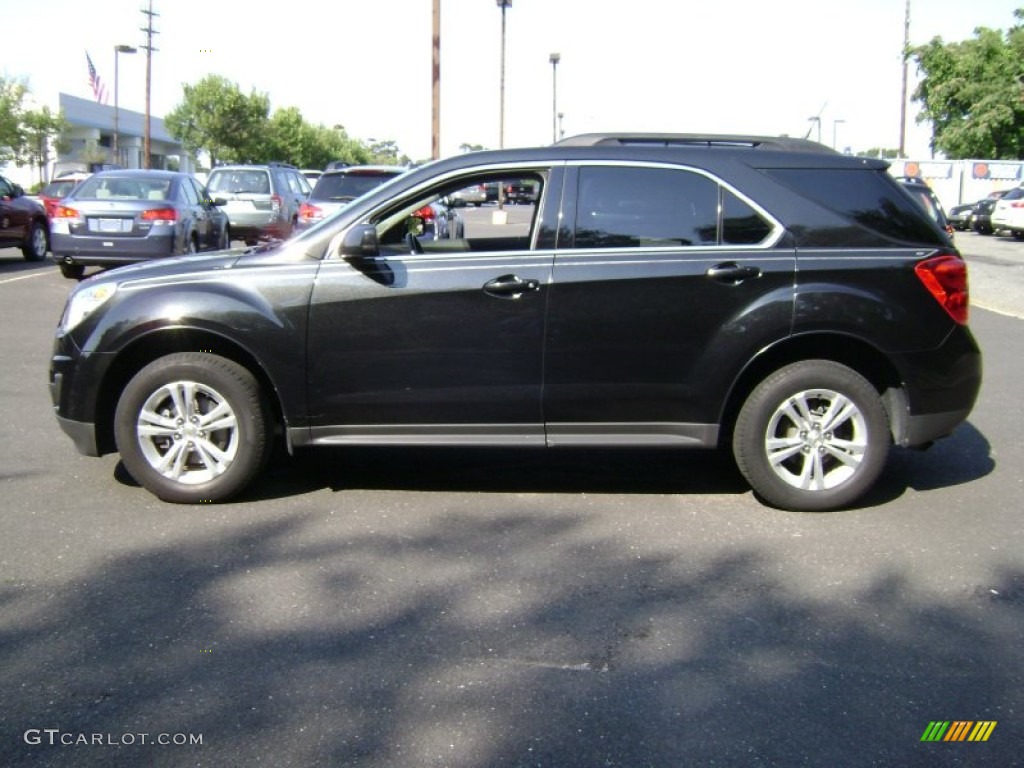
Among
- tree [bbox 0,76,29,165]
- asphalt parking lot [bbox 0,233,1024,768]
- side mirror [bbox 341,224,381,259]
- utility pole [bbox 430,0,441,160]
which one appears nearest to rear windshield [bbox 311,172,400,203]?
utility pole [bbox 430,0,441,160]

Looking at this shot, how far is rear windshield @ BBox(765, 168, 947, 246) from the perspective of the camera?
17.6 ft

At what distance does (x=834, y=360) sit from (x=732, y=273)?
78 centimetres

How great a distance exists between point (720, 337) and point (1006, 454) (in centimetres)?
262

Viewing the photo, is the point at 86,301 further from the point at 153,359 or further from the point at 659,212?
the point at 659,212

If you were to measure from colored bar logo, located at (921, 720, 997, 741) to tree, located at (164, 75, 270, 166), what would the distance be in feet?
224

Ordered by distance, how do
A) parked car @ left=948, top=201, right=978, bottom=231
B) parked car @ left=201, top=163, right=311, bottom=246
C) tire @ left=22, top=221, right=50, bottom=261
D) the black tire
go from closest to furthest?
the black tire < tire @ left=22, top=221, right=50, bottom=261 < parked car @ left=201, top=163, right=311, bottom=246 < parked car @ left=948, top=201, right=978, bottom=231

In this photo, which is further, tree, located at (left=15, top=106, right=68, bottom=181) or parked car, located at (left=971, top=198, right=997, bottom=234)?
tree, located at (left=15, top=106, right=68, bottom=181)

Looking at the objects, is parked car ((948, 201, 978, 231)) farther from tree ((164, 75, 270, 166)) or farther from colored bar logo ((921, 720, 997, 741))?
tree ((164, 75, 270, 166))

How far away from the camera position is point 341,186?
16703 mm

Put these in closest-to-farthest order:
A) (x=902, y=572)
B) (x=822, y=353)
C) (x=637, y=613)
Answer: (x=637, y=613), (x=902, y=572), (x=822, y=353)

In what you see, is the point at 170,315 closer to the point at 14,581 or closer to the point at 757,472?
the point at 14,581

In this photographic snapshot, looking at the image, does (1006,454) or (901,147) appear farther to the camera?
(901,147)

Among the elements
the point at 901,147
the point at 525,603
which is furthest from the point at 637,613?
the point at 901,147

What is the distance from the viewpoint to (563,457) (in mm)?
6508
